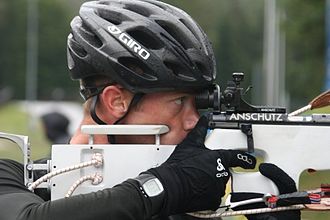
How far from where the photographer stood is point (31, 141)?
20.8 ft

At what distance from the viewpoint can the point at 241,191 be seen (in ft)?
8.75

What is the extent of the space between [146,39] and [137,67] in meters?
0.10

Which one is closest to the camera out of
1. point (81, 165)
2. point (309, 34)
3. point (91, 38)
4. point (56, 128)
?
point (81, 165)

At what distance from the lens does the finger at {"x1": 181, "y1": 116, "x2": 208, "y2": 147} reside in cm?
266

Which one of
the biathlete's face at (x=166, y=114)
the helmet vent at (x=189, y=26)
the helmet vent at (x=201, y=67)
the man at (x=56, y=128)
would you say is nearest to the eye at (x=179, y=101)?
the biathlete's face at (x=166, y=114)

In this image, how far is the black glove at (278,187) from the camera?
262cm

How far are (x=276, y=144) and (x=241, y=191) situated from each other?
21 cm

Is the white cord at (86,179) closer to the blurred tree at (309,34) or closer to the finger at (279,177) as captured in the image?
the finger at (279,177)

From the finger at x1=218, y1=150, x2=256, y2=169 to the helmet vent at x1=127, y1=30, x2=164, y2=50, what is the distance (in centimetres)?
44

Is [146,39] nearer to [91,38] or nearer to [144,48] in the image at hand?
[144,48]

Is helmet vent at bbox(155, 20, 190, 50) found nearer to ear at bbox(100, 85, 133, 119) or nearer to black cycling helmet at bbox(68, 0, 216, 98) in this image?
black cycling helmet at bbox(68, 0, 216, 98)

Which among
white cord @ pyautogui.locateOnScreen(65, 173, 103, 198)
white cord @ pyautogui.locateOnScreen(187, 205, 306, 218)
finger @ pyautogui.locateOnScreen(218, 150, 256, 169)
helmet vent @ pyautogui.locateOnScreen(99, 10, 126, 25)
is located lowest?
white cord @ pyautogui.locateOnScreen(187, 205, 306, 218)

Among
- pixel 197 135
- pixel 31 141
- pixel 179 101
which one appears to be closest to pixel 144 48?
pixel 179 101

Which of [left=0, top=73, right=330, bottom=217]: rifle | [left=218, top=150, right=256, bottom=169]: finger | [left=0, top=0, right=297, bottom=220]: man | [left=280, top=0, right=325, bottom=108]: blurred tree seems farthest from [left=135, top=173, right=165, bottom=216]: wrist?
[left=280, top=0, right=325, bottom=108]: blurred tree
